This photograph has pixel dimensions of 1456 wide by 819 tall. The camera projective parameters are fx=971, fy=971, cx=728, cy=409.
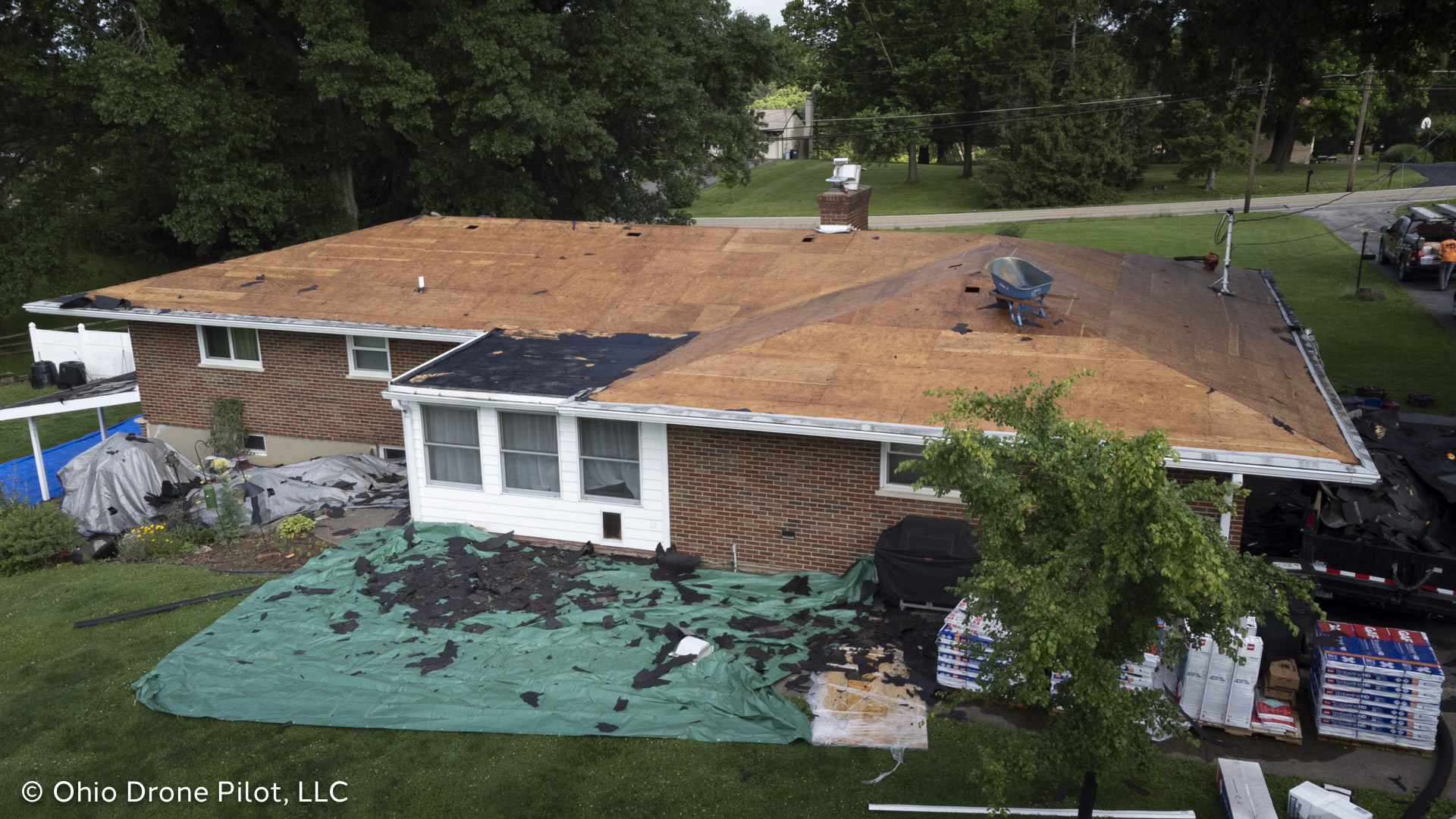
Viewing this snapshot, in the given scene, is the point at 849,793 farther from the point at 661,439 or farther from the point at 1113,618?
the point at 661,439

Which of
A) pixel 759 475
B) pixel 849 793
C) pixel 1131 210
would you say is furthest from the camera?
pixel 1131 210

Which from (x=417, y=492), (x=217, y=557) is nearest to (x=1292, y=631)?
(x=417, y=492)

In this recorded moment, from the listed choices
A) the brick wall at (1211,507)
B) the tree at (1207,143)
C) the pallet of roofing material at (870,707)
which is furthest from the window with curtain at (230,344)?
the tree at (1207,143)

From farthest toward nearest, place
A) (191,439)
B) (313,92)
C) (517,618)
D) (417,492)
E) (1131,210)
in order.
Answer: (1131,210), (313,92), (191,439), (417,492), (517,618)

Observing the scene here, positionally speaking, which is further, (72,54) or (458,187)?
(458,187)

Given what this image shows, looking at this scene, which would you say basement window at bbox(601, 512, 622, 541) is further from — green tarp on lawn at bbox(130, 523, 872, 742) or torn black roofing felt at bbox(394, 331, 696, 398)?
torn black roofing felt at bbox(394, 331, 696, 398)

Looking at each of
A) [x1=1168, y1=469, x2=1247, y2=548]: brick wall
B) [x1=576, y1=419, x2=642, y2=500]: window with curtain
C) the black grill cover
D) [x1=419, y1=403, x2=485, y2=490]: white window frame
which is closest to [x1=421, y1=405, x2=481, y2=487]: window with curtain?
[x1=419, y1=403, x2=485, y2=490]: white window frame
